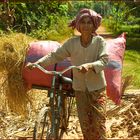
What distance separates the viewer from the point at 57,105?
171 inches

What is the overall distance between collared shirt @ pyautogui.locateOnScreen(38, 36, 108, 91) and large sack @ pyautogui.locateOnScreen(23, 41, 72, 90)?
38 centimetres

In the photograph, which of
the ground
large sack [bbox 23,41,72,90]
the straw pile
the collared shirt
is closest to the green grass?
the ground

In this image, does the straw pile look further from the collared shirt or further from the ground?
the collared shirt

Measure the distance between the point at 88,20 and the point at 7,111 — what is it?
8.93 ft

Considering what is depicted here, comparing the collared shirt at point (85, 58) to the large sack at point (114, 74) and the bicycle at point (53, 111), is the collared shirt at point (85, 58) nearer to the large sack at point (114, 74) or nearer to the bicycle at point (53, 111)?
the bicycle at point (53, 111)

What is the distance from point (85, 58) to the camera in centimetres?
419

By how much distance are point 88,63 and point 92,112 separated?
0.67 metres

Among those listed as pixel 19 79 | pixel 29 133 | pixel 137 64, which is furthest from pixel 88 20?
pixel 137 64

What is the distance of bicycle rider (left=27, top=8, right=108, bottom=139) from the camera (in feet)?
13.5

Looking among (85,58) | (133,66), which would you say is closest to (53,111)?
(85,58)

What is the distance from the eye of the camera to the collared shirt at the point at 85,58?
417cm

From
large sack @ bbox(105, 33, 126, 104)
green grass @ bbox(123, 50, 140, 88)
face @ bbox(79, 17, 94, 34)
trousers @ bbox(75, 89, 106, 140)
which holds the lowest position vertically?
green grass @ bbox(123, 50, 140, 88)

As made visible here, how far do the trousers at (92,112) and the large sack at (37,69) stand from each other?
0.97 ft

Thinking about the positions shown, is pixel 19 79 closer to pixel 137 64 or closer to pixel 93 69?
pixel 93 69
